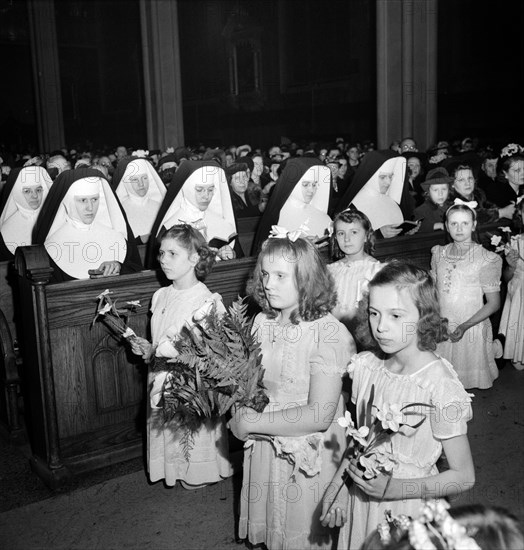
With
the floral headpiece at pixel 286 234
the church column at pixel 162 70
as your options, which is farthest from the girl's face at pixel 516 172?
the church column at pixel 162 70

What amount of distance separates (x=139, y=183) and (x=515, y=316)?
3.48 meters

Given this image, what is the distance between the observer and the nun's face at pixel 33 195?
5.70 m

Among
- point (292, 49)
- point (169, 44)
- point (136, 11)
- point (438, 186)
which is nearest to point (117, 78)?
point (136, 11)

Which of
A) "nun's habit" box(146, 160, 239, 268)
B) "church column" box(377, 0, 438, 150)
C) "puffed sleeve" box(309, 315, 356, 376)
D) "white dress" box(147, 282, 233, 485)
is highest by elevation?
"church column" box(377, 0, 438, 150)

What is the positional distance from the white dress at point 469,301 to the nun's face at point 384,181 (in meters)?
1.41

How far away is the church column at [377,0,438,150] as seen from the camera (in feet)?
39.1

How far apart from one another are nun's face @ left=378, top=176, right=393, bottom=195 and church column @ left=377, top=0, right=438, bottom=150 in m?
6.81

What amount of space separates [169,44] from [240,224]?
926 cm

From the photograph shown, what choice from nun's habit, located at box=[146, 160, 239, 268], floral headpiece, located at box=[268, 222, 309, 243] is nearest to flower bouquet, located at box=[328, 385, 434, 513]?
floral headpiece, located at box=[268, 222, 309, 243]

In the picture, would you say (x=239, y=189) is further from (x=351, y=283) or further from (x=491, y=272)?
(x=351, y=283)

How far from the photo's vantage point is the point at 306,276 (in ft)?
7.85

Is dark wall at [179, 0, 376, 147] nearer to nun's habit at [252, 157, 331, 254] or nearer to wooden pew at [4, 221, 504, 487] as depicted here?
→ nun's habit at [252, 157, 331, 254]

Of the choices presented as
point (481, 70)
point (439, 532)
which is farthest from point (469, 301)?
point (481, 70)

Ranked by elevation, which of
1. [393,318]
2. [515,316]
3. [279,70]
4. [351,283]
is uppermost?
[279,70]
